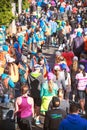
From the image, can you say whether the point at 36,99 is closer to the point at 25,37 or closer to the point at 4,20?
the point at 25,37

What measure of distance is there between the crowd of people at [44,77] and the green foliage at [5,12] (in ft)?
5.15

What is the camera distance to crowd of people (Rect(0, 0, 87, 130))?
38.8ft

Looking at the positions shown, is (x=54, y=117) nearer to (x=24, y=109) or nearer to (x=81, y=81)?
(x=24, y=109)

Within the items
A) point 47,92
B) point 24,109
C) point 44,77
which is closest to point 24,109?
point 24,109

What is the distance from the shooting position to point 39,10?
3416 centimetres

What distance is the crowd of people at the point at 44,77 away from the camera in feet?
38.8

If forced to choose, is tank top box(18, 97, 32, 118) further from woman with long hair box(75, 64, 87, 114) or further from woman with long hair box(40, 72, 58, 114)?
woman with long hair box(75, 64, 87, 114)

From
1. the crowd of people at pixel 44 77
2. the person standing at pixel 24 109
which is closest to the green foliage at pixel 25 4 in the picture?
the crowd of people at pixel 44 77

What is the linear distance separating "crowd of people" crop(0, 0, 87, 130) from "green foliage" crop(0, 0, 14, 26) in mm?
1571

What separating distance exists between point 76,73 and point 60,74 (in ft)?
3.19

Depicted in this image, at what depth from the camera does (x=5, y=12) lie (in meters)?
26.5

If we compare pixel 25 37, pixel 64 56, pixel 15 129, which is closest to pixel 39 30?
pixel 25 37

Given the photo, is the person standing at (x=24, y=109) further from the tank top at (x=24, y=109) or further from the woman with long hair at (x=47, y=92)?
the woman with long hair at (x=47, y=92)

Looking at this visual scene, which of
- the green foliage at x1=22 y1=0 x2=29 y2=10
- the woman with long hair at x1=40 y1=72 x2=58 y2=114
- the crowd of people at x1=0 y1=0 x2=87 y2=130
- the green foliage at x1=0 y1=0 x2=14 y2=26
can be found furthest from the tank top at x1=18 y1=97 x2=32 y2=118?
the green foliage at x1=22 y1=0 x2=29 y2=10
